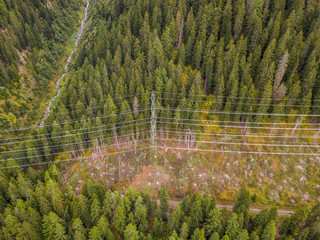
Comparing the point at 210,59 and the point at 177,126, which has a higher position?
the point at 210,59

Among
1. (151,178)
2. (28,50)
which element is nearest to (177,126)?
(151,178)

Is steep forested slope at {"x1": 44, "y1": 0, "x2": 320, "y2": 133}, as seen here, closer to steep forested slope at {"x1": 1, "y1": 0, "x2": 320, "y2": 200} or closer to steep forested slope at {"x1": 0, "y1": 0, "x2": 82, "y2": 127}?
steep forested slope at {"x1": 1, "y1": 0, "x2": 320, "y2": 200}

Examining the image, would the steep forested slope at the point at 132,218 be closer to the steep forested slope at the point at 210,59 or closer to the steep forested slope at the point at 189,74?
the steep forested slope at the point at 189,74

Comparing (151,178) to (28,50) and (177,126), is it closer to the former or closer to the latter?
(177,126)

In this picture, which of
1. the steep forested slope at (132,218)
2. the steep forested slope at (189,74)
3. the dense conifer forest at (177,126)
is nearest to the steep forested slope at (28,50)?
the dense conifer forest at (177,126)

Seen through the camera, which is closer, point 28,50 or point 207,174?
point 207,174

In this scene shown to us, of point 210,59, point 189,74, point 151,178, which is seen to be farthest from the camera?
point 189,74

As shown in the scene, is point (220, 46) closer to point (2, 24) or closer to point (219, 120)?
point (219, 120)
